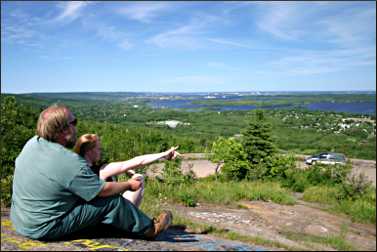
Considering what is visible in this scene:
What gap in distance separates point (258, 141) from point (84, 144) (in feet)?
59.6

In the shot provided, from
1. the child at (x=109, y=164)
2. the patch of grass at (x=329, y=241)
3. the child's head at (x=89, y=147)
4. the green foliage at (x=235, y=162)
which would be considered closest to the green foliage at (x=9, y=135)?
the child at (x=109, y=164)

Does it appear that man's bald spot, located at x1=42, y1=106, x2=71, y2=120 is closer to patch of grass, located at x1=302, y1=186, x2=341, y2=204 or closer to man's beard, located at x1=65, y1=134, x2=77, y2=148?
man's beard, located at x1=65, y1=134, x2=77, y2=148

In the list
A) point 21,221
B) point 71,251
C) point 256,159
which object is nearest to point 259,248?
point 71,251

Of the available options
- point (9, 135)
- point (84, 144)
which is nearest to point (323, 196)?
point (9, 135)

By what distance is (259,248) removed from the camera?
3721 millimetres

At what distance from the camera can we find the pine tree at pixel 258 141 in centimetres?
2061

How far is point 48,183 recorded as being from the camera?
2.86 m

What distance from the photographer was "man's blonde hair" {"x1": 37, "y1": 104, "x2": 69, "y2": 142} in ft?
9.50

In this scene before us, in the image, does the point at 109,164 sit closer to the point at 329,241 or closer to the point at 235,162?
the point at 329,241

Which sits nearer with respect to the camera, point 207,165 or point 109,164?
point 109,164

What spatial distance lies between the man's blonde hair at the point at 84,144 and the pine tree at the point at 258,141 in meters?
17.8

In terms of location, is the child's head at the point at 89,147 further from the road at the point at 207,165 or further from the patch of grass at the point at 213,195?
the road at the point at 207,165

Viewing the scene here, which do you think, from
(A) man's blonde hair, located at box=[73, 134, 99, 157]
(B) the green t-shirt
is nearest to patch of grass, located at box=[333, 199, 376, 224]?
(A) man's blonde hair, located at box=[73, 134, 99, 157]

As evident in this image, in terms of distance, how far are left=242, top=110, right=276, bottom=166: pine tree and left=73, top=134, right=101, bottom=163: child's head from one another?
17.7 m
